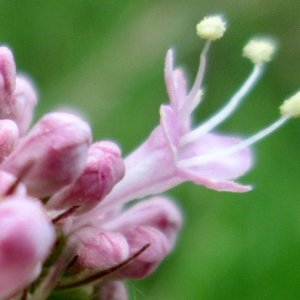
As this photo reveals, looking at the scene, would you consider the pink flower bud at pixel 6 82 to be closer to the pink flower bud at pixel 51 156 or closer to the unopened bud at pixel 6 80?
the unopened bud at pixel 6 80

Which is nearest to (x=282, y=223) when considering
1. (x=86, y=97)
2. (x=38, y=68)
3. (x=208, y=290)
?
(x=208, y=290)

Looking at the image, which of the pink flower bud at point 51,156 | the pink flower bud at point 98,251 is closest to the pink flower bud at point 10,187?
the pink flower bud at point 51,156

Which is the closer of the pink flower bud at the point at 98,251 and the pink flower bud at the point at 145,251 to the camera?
the pink flower bud at the point at 98,251

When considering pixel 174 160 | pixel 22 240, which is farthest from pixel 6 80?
pixel 22 240

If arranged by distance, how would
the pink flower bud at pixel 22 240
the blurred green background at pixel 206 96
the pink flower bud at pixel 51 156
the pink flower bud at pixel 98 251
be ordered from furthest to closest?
1. the blurred green background at pixel 206 96
2. the pink flower bud at pixel 98 251
3. the pink flower bud at pixel 51 156
4. the pink flower bud at pixel 22 240

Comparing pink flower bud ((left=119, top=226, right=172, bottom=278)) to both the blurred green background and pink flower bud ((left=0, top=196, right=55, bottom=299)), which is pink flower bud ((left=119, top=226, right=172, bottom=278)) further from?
the blurred green background

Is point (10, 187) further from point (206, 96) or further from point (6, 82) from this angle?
point (206, 96)
